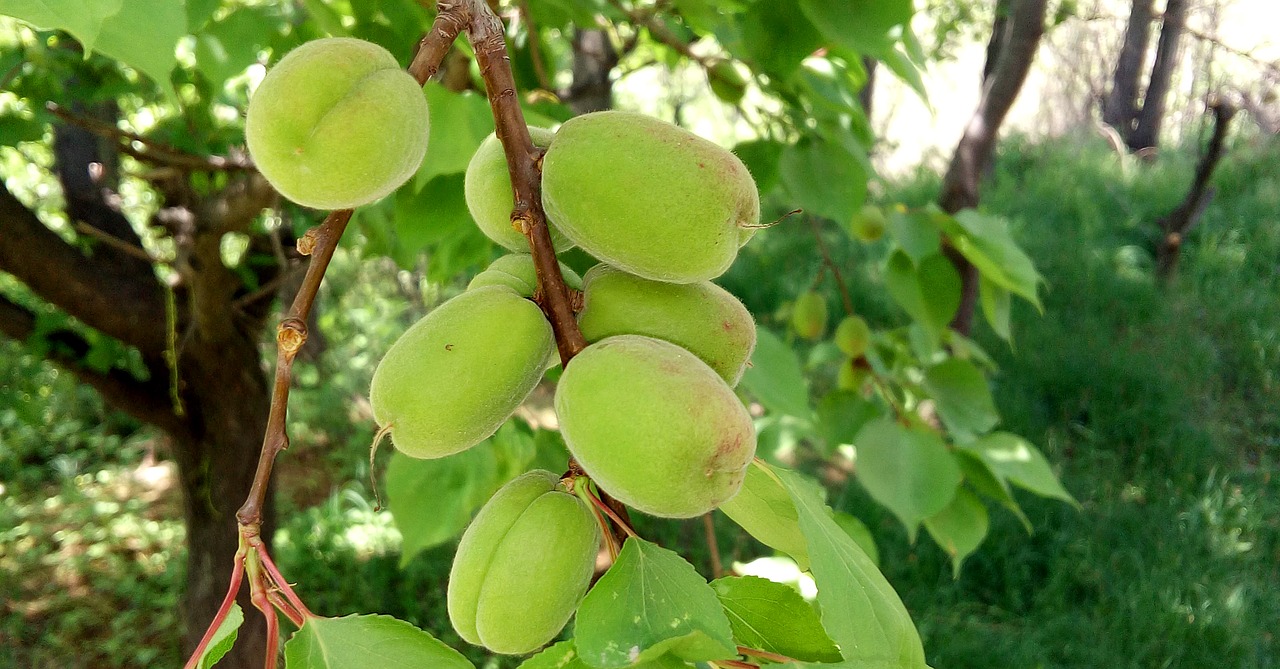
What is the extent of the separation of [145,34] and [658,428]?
616mm

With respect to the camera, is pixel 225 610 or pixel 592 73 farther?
pixel 592 73

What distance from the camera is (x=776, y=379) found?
1.75 m

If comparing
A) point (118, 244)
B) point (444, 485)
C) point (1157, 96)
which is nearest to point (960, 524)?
point (444, 485)

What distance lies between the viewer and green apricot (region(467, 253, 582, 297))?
0.84m

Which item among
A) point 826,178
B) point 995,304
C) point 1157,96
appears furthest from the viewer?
point 1157,96

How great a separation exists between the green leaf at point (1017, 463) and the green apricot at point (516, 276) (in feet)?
4.83

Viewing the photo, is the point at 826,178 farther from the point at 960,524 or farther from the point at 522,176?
the point at 522,176

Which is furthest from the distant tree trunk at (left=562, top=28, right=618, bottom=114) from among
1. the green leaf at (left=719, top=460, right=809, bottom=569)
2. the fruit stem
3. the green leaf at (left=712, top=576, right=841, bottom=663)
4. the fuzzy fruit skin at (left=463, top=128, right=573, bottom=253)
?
the green leaf at (left=712, top=576, right=841, bottom=663)

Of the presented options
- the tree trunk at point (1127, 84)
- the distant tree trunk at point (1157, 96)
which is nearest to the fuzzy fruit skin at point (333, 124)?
the tree trunk at point (1127, 84)

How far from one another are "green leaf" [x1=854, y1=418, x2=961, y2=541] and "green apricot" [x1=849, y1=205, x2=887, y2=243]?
59cm

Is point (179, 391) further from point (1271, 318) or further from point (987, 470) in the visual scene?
point (1271, 318)

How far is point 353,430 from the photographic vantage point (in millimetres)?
5855

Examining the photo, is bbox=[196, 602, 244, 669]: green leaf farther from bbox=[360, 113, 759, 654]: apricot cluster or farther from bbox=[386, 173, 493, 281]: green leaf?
bbox=[386, 173, 493, 281]: green leaf

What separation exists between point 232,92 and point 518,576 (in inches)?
120
